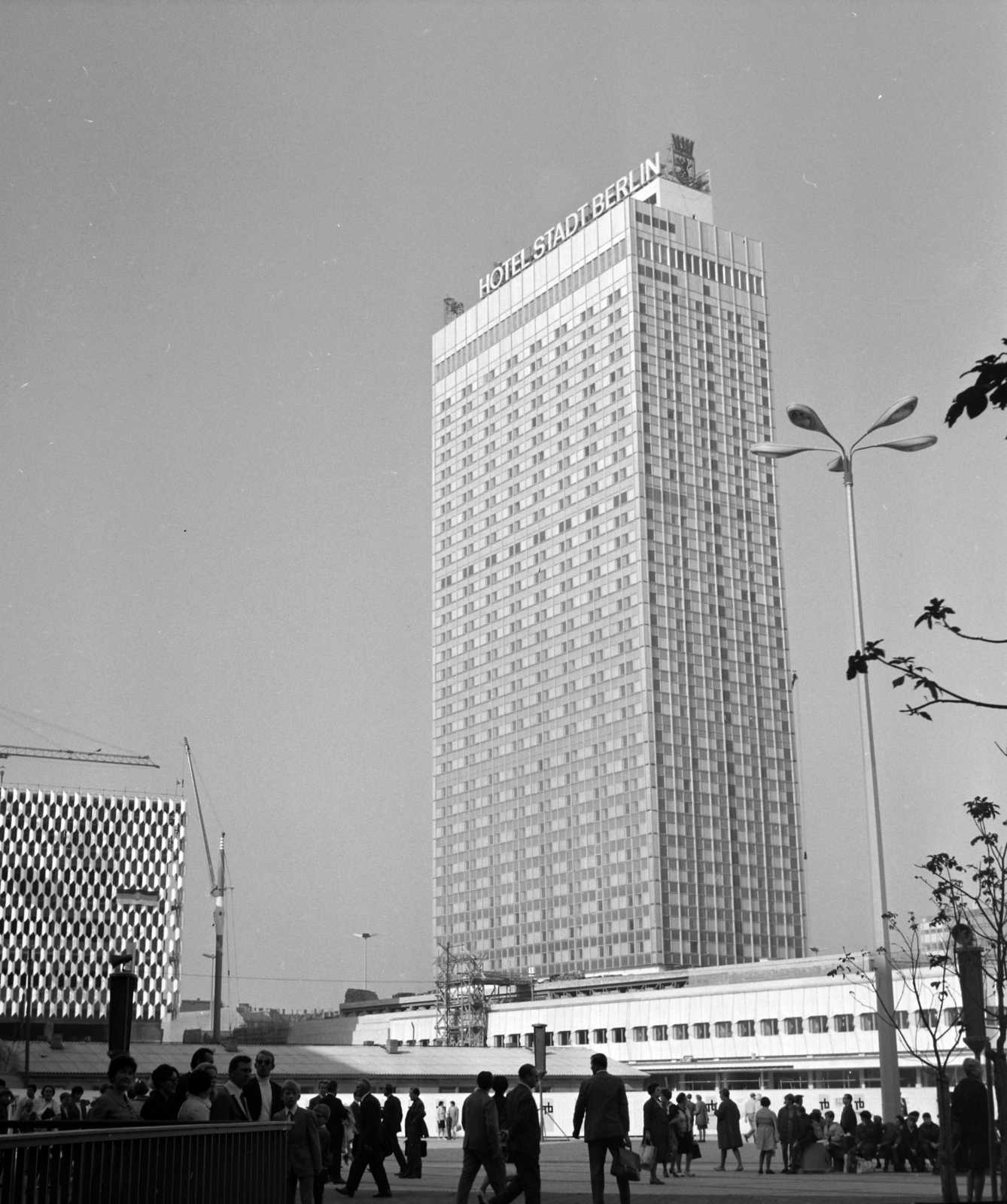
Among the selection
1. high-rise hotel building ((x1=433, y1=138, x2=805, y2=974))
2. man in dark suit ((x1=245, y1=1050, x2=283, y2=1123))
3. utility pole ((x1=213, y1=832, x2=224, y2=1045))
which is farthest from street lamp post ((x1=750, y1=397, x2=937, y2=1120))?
→ high-rise hotel building ((x1=433, y1=138, x2=805, y2=974))

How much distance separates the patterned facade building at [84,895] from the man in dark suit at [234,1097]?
134m

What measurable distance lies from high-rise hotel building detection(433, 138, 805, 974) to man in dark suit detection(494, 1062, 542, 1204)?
118 m

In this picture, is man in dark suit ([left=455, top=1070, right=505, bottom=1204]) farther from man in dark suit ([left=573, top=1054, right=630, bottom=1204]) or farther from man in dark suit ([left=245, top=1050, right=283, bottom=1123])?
man in dark suit ([left=245, top=1050, right=283, bottom=1123])

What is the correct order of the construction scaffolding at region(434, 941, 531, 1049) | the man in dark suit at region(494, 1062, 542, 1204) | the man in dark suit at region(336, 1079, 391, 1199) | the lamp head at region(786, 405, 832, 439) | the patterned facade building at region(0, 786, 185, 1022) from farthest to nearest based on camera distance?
the patterned facade building at region(0, 786, 185, 1022) → the construction scaffolding at region(434, 941, 531, 1049) → the lamp head at region(786, 405, 832, 439) → the man in dark suit at region(336, 1079, 391, 1199) → the man in dark suit at region(494, 1062, 542, 1204)

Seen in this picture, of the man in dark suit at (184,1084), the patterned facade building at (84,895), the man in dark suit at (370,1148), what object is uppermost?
the patterned facade building at (84,895)

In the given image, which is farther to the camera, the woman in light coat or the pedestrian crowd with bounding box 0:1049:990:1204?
the woman in light coat

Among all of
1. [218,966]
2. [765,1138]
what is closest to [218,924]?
[218,966]

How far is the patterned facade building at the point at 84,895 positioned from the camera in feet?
484

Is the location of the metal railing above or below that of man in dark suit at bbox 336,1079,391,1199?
above

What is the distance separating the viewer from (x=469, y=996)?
129 meters

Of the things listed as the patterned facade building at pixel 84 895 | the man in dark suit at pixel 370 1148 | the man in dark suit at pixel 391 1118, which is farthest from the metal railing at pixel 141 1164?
the patterned facade building at pixel 84 895

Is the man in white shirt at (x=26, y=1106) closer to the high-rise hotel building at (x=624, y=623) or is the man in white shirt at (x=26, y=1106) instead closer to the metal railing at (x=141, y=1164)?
the metal railing at (x=141, y=1164)

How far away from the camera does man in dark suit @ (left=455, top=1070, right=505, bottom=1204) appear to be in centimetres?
1831

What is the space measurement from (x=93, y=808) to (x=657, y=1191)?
447 ft
